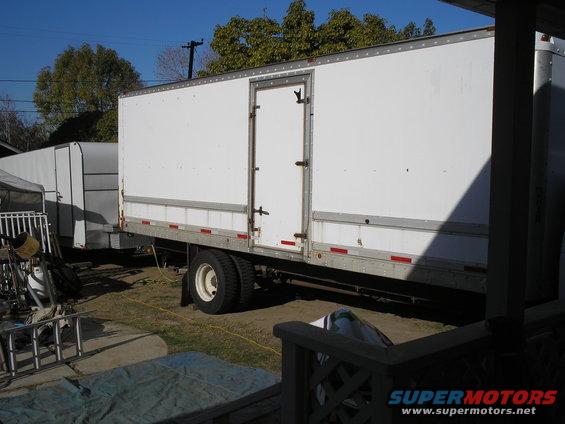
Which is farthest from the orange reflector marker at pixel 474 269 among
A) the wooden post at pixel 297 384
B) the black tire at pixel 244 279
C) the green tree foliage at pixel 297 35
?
the green tree foliage at pixel 297 35

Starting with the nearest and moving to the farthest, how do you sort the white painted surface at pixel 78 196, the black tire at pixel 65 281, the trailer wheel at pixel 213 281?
the trailer wheel at pixel 213 281
the black tire at pixel 65 281
the white painted surface at pixel 78 196

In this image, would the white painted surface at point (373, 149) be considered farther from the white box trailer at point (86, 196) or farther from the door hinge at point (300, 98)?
the white box trailer at point (86, 196)

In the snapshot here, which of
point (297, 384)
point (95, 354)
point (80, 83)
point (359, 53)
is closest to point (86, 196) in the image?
point (95, 354)

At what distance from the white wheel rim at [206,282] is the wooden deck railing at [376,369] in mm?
5528

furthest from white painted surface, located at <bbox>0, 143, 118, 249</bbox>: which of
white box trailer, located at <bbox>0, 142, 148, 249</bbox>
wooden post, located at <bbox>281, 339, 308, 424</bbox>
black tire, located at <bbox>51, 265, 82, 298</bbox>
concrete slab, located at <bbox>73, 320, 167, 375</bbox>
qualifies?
wooden post, located at <bbox>281, 339, 308, 424</bbox>

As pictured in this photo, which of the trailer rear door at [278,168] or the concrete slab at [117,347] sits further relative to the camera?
the trailer rear door at [278,168]

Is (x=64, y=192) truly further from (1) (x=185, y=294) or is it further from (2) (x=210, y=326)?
(2) (x=210, y=326)

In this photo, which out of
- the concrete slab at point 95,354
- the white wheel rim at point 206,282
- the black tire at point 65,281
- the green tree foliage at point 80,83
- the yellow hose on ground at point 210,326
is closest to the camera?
the concrete slab at point 95,354

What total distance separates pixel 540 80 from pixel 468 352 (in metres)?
3.33

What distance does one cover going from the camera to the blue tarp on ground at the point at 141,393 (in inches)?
182

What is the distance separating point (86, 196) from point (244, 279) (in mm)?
Result: 5459

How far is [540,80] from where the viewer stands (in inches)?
195

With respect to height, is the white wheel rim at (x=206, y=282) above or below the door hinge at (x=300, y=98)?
below

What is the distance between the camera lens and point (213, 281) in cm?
840
